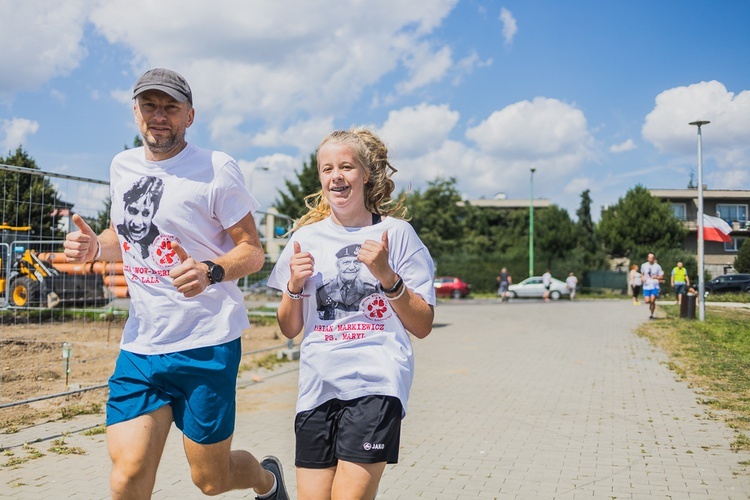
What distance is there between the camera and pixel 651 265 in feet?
61.4

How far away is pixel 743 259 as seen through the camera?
8.67m

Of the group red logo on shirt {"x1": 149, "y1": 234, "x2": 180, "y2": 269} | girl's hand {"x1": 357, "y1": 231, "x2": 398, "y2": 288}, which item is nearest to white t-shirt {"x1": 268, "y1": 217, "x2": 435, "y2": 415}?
girl's hand {"x1": 357, "y1": 231, "x2": 398, "y2": 288}

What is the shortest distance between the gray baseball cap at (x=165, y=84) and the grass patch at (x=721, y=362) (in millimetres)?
5237

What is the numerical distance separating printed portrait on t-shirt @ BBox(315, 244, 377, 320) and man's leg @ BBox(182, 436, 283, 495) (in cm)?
82

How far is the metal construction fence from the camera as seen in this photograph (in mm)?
7148

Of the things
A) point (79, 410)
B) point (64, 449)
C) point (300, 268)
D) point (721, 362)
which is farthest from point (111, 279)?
point (300, 268)

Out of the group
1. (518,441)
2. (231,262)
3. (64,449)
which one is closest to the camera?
(231,262)

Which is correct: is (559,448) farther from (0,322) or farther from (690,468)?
(0,322)

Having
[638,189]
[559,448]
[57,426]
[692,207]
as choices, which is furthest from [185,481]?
[638,189]

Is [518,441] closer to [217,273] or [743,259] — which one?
[217,273]

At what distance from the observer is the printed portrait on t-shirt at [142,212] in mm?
3057

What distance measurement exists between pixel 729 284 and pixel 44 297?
986 centimetres

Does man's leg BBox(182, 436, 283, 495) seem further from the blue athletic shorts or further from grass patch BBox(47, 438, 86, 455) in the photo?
grass patch BBox(47, 438, 86, 455)

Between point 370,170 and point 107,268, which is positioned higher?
point 370,170
